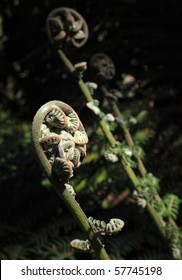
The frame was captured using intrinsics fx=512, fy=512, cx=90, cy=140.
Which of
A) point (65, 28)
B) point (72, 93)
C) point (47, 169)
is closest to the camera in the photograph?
point (47, 169)

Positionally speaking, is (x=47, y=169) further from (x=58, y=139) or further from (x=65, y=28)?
(x=65, y=28)

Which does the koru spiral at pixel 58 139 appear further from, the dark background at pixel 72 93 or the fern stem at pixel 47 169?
the dark background at pixel 72 93

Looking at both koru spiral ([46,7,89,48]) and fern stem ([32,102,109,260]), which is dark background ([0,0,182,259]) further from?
fern stem ([32,102,109,260])

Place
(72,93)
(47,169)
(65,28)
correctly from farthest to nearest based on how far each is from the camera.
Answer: (72,93), (65,28), (47,169)

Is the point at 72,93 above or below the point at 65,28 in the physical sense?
below

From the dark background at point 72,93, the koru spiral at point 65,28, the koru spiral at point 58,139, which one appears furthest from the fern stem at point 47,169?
the dark background at point 72,93

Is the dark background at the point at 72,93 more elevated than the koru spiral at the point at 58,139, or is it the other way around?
the koru spiral at the point at 58,139

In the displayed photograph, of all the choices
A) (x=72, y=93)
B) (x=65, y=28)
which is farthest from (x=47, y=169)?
(x=72, y=93)

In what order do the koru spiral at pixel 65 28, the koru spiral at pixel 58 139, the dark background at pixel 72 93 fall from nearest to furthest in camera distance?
the koru spiral at pixel 58 139
the koru spiral at pixel 65 28
the dark background at pixel 72 93
